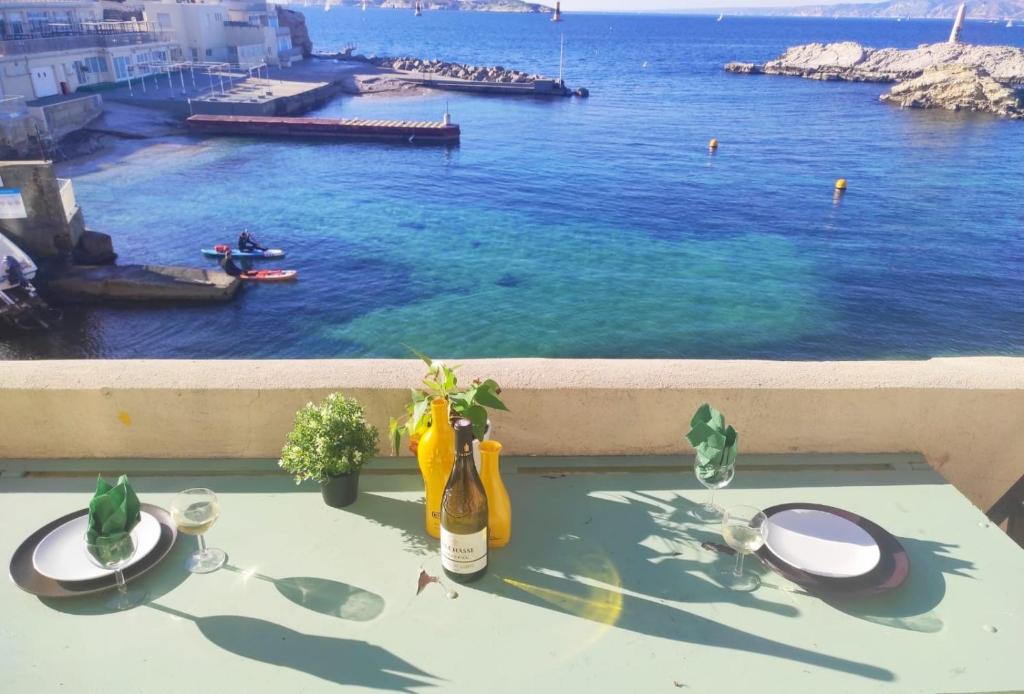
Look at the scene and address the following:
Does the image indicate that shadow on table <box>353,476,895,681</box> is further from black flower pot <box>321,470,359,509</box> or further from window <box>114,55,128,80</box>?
window <box>114,55,128,80</box>

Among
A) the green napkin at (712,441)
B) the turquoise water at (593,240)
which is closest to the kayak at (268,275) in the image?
the turquoise water at (593,240)

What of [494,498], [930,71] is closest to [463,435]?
[494,498]

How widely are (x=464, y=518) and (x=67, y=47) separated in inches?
2116

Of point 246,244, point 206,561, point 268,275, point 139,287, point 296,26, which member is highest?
point 296,26

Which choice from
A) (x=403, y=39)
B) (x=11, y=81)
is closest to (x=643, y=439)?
(x=11, y=81)

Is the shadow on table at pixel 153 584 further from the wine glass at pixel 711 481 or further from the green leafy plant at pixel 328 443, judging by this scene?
the wine glass at pixel 711 481

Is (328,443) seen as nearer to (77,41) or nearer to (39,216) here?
(39,216)

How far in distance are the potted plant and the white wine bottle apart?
0.54 m

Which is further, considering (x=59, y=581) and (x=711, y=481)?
(x=711, y=481)

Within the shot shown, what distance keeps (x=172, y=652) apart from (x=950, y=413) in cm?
393

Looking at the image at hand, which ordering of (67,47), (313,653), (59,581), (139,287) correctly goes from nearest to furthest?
(313,653) → (59,581) → (139,287) → (67,47)

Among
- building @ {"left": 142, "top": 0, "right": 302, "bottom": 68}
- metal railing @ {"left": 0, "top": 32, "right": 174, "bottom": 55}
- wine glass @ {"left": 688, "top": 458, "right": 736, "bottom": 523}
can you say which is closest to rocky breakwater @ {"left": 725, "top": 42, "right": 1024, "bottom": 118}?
building @ {"left": 142, "top": 0, "right": 302, "bottom": 68}

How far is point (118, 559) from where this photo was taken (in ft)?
8.39

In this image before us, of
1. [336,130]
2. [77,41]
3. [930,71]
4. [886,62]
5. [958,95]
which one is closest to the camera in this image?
[77,41]
